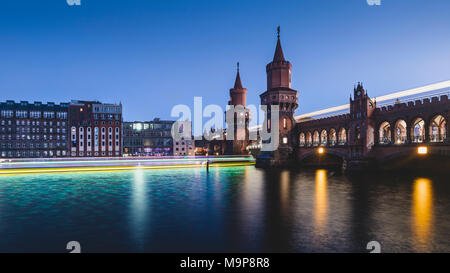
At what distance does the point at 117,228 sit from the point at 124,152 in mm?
113083

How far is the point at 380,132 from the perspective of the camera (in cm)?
4484

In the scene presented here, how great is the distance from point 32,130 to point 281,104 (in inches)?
3627

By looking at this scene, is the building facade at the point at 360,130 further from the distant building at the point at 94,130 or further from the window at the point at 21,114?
the window at the point at 21,114

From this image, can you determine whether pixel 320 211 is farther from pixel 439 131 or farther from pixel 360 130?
pixel 439 131

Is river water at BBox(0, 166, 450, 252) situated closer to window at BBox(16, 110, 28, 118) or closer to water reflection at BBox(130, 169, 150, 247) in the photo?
water reflection at BBox(130, 169, 150, 247)

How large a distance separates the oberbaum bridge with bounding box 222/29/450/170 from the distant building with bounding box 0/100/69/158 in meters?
75.7

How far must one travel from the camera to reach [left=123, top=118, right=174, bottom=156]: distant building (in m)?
120

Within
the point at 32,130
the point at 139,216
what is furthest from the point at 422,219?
the point at 32,130

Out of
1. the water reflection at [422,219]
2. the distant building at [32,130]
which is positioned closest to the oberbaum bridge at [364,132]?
the water reflection at [422,219]

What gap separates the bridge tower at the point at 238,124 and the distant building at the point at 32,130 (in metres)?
64.4

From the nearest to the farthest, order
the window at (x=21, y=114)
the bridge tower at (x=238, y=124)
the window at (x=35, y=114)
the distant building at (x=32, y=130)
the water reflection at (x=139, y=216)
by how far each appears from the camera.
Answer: the water reflection at (x=139, y=216) → the bridge tower at (x=238, y=124) → the distant building at (x=32, y=130) → the window at (x=21, y=114) → the window at (x=35, y=114)

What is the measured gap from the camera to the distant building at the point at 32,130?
93.9m
